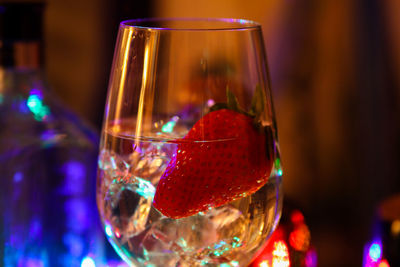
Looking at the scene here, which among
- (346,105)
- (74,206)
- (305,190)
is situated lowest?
(305,190)

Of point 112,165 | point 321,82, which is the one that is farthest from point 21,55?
point 321,82

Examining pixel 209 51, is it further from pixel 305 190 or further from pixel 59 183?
pixel 305 190

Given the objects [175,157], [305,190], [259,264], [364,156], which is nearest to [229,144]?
[175,157]

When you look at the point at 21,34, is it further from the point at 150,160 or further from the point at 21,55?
the point at 150,160

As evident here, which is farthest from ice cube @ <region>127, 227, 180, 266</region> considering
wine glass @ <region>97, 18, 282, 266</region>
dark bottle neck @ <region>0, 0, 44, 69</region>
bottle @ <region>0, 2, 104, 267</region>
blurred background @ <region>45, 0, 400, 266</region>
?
blurred background @ <region>45, 0, 400, 266</region>

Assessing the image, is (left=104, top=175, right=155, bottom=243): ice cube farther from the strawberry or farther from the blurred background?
the blurred background
